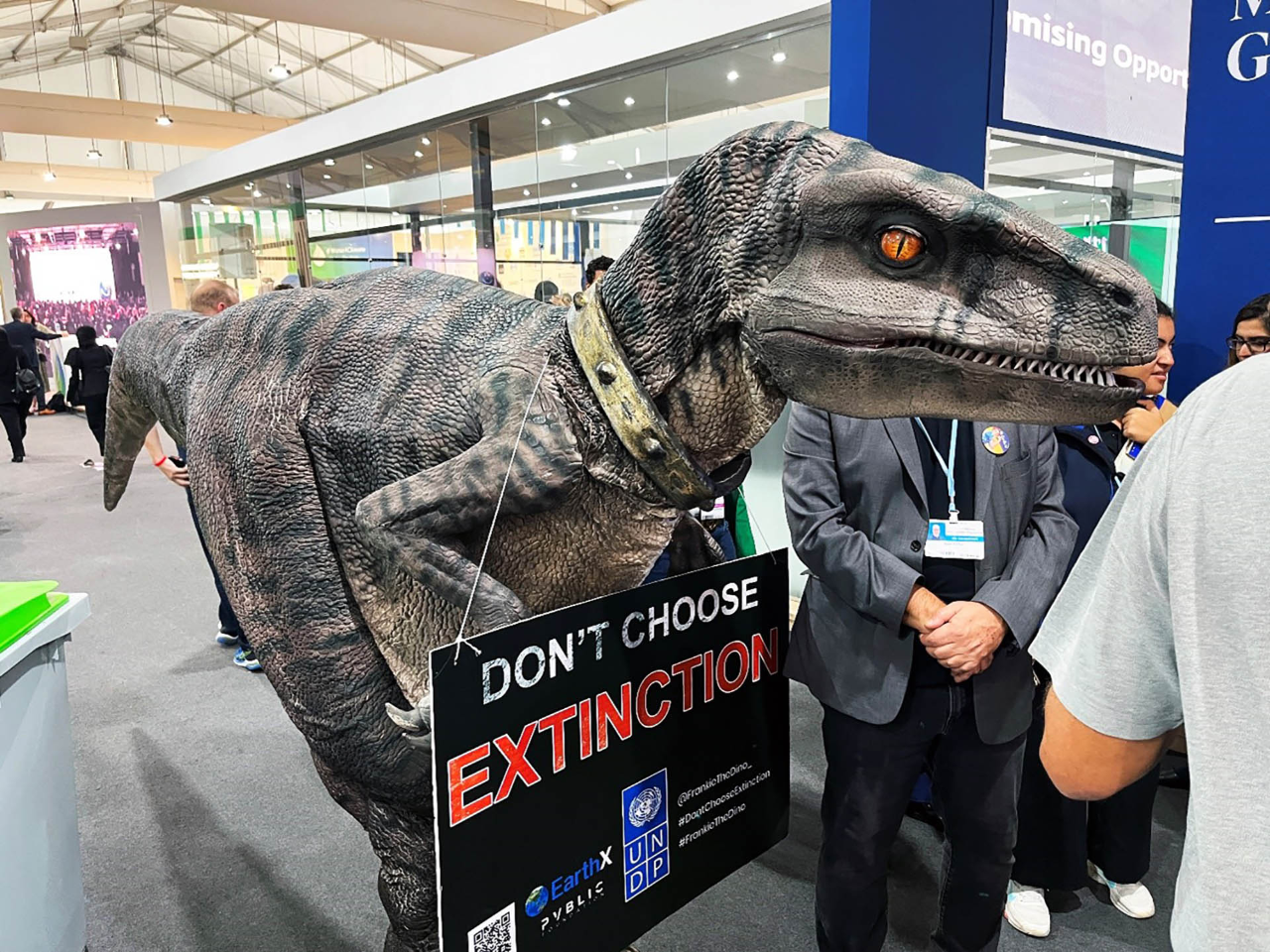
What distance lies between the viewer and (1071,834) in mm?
2285

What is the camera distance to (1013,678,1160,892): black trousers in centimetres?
229

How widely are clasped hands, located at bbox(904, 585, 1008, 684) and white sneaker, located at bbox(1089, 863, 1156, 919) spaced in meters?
1.20

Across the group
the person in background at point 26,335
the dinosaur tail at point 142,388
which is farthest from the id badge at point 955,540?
the person in background at point 26,335

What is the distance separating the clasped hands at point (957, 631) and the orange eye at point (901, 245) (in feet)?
3.60

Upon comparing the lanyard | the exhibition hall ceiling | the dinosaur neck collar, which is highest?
the exhibition hall ceiling

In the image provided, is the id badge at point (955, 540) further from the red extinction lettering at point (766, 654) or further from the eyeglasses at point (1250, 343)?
the eyeglasses at point (1250, 343)

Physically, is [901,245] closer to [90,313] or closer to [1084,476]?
[1084,476]

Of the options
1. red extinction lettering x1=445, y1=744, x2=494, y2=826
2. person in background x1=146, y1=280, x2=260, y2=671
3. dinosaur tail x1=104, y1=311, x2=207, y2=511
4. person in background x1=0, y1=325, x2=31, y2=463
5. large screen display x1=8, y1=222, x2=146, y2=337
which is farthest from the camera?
large screen display x1=8, y1=222, x2=146, y2=337

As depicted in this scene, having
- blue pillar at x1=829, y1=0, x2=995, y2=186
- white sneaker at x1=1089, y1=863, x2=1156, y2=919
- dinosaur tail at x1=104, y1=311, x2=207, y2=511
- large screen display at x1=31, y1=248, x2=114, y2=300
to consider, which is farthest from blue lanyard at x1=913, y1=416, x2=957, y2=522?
large screen display at x1=31, y1=248, x2=114, y2=300

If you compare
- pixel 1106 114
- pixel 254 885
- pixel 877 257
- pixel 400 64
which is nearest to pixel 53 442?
pixel 400 64

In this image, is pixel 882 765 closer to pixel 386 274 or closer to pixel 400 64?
pixel 386 274

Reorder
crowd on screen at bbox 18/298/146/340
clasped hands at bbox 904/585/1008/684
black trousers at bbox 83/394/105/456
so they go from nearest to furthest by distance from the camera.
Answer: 1. clasped hands at bbox 904/585/1008/684
2. black trousers at bbox 83/394/105/456
3. crowd on screen at bbox 18/298/146/340

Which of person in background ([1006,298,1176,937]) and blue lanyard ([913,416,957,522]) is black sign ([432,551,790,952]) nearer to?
blue lanyard ([913,416,957,522])

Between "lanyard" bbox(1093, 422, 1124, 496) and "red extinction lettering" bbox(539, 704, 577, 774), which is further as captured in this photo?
"lanyard" bbox(1093, 422, 1124, 496)
